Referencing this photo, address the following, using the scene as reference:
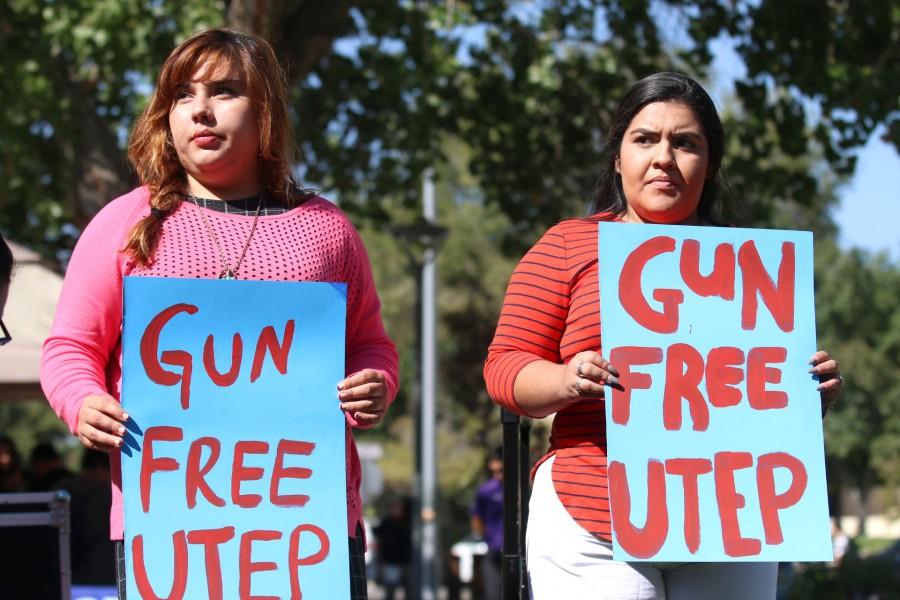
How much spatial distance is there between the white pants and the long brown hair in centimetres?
93

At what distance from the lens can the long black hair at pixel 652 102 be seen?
2984 mm

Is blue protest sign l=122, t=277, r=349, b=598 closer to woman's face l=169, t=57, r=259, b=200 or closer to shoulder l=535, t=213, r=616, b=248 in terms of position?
woman's face l=169, t=57, r=259, b=200

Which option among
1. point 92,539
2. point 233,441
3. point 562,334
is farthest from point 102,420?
point 92,539

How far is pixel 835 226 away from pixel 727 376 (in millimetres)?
45373

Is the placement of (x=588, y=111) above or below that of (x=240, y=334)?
above

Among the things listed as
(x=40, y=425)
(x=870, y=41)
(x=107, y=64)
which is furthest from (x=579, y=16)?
(x=40, y=425)

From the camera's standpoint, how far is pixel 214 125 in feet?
9.33

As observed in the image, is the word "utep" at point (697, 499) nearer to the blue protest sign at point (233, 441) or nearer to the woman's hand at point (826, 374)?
the woman's hand at point (826, 374)

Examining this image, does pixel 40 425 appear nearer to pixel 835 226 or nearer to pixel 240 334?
pixel 835 226

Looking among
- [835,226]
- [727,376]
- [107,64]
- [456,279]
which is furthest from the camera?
[835,226]

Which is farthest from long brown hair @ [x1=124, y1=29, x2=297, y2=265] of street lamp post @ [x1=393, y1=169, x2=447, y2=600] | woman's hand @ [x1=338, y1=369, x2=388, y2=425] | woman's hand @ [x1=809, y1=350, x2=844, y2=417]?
street lamp post @ [x1=393, y1=169, x2=447, y2=600]

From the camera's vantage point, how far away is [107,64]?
1062cm

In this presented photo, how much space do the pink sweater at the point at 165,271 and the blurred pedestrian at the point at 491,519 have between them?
27.0ft

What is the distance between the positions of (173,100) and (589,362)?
1.05m
